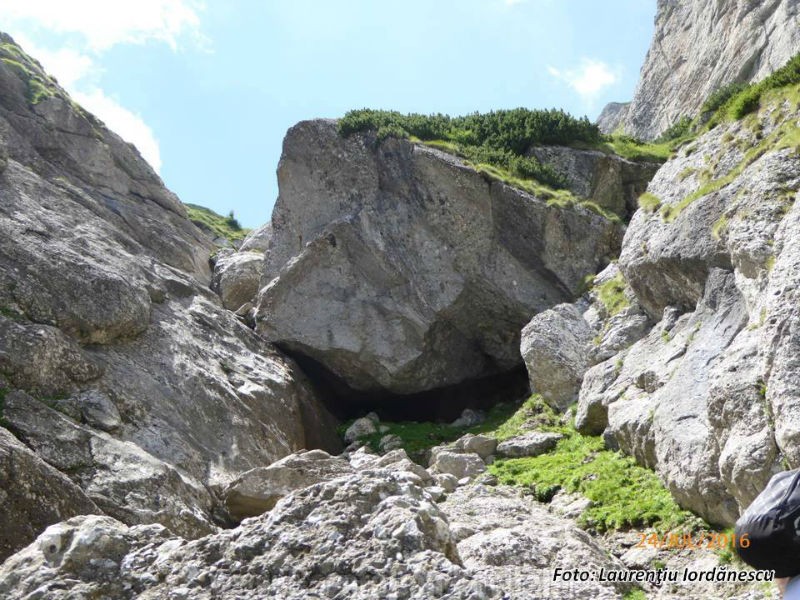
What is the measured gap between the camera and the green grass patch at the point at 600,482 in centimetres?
Result: 1358

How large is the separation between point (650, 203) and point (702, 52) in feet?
121

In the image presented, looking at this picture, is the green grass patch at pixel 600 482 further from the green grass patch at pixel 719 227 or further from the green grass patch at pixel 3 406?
the green grass patch at pixel 3 406

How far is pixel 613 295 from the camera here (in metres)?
25.0

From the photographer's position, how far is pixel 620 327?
22531 mm

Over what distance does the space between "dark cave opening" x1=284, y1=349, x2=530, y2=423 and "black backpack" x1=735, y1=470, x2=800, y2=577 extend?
1082 inches

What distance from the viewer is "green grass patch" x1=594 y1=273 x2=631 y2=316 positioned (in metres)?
24.0

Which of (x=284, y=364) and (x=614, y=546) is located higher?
(x=284, y=364)

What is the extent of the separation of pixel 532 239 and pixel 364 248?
7.19 metres

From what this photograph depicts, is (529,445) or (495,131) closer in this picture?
(529,445)

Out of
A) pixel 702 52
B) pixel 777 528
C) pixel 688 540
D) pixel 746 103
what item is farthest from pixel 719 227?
pixel 702 52

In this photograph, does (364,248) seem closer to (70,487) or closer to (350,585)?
(70,487)

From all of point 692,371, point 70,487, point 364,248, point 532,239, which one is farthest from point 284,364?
point 692,371

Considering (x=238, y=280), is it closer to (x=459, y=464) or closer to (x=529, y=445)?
(x=459, y=464)

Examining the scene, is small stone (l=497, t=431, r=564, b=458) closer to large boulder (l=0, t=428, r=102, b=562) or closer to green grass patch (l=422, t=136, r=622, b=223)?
large boulder (l=0, t=428, r=102, b=562)
